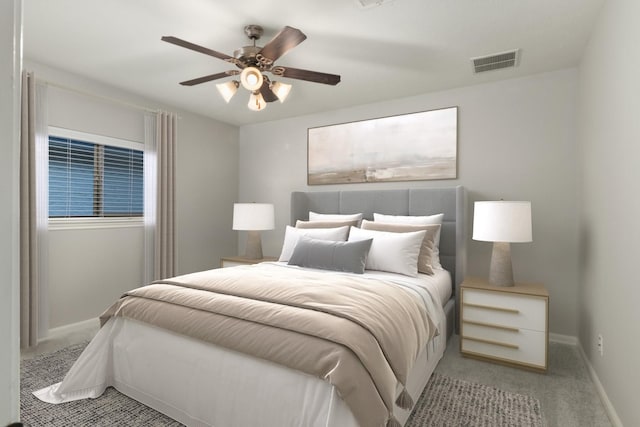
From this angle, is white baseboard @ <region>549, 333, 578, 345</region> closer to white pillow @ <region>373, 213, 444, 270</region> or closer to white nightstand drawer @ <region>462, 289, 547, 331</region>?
white nightstand drawer @ <region>462, 289, 547, 331</region>

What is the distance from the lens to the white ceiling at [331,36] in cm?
223

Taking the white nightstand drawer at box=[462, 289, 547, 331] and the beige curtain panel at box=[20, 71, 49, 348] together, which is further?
the beige curtain panel at box=[20, 71, 49, 348]

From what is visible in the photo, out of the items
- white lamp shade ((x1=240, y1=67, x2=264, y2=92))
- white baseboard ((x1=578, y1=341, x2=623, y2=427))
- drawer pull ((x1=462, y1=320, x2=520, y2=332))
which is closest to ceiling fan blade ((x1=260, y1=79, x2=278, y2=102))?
white lamp shade ((x1=240, y1=67, x2=264, y2=92))

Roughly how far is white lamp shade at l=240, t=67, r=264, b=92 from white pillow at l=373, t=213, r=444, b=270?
6.03ft

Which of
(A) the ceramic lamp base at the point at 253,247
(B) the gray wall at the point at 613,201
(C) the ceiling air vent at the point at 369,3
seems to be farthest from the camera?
(A) the ceramic lamp base at the point at 253,247

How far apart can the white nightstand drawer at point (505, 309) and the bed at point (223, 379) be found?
8.4 inches

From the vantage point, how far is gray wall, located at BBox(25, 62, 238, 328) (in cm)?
328

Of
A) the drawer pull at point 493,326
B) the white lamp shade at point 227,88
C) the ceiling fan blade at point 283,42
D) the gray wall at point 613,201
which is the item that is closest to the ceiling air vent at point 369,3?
the ceiling fan blade at point 283,42

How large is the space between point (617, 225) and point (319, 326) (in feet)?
5.93

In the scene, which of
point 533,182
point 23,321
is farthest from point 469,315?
point 23,321

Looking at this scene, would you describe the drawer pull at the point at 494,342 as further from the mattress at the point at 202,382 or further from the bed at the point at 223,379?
the mattress at the point at 202,382

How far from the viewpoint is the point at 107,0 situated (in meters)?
2.18
